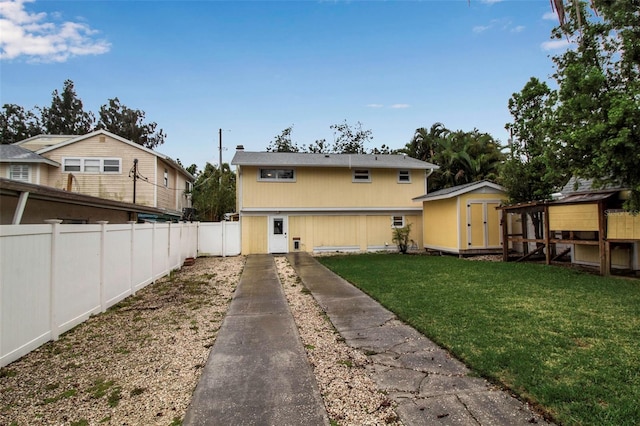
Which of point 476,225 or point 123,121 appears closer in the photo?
point 476,225

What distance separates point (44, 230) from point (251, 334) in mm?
2878

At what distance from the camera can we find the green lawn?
272 centimetres

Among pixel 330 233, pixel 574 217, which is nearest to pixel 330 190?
pixel 330 233

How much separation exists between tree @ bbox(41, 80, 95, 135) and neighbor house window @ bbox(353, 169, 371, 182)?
3635 centimetres

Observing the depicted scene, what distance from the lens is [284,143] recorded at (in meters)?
33.6

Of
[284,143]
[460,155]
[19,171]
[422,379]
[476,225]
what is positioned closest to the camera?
[422,379]

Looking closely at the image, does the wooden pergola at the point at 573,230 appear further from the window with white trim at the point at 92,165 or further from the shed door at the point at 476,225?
the window with white trim at the point at 92,165

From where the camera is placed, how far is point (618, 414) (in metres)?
2.43

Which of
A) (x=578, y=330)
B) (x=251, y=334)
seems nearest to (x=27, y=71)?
(x=251, y=334)

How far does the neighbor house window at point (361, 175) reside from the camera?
17572 millimetres

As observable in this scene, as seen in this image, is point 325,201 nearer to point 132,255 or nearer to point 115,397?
point 132,255

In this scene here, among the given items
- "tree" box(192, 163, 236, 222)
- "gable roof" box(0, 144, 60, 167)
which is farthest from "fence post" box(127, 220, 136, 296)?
"tree" box(192, 163, 236, 222)

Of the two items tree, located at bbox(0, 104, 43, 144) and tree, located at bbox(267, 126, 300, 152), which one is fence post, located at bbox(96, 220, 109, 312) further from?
tree, located at bbox(0, 104, 43, 144)

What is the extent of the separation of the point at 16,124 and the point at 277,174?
37755 mm
